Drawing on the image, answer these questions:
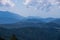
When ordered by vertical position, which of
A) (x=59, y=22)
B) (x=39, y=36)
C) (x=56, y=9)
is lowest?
(x=39, y=36)

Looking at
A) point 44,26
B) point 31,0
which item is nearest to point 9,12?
point 31,0

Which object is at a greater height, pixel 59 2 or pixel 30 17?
pixel 59 2

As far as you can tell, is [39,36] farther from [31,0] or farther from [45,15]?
[31,0]

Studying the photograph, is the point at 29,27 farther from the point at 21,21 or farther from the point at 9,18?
the point at 9,18

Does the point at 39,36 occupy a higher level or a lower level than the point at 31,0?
lower

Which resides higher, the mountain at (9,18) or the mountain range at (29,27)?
the mountain at (9,18)

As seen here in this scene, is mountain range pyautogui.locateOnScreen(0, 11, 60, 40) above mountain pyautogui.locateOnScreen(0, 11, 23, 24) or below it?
below

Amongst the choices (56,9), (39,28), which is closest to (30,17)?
(39,28)

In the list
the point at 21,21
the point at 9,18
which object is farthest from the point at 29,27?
the point at 9,18

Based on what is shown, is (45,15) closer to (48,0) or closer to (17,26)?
(48,0)
